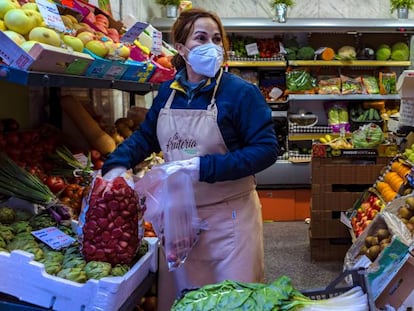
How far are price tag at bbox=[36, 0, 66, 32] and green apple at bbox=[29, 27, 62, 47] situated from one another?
0.05 m

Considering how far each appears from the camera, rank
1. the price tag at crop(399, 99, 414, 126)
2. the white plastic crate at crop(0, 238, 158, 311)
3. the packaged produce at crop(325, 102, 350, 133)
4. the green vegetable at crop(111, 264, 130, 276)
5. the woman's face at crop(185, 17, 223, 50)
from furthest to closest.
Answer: the packaged produce at crop(325, 102, 350, 133)
the price tag at crop(399, 99, 414, 126)
the woman's face at crop(185, 17, 223, 50)
the green vegetable at crop(111, 264, 130, 276)
the white plastic crate at crop(0, 238, 158, 311)

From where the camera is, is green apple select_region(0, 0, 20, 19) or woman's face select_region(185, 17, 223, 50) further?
woman's face select_region(185, 17, 223, 50)

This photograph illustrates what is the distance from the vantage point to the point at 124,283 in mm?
1559

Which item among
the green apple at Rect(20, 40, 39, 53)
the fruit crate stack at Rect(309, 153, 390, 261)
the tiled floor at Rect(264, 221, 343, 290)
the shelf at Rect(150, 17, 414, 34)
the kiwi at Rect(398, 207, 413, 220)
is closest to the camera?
the green apple at Rect(20, 40, 39, 53)

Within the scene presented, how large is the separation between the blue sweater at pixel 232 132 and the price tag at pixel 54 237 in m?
0.28

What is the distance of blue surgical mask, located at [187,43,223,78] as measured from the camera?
80.9 inches

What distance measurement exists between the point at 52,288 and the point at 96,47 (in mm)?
1155

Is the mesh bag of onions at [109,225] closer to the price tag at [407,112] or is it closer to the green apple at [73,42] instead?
the green apple at [73,42]

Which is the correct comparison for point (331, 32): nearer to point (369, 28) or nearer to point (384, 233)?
point (369, 28)

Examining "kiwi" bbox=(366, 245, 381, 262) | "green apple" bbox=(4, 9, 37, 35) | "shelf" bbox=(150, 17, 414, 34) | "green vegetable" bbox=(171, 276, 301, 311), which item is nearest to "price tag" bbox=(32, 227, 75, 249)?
"green vegetable" bbox=(171, 276, 301, 311)

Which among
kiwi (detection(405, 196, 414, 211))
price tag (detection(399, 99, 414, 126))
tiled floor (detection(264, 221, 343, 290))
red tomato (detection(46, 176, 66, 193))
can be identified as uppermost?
price tag (detection(399, 99, 414, 126))

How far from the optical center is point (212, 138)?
79.6 inches

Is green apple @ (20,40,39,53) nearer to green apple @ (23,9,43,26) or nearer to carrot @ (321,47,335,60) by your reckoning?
green apple @ (23,9,43,26)

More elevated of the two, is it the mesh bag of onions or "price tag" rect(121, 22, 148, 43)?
"price tag" rect(121, 22, 148, 43)
